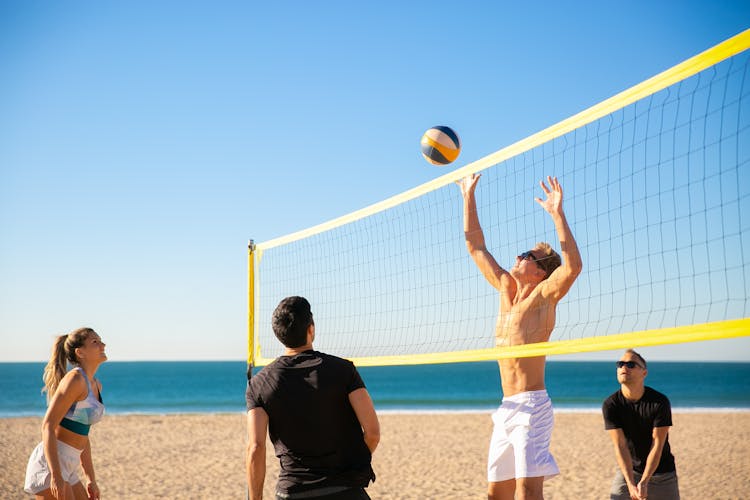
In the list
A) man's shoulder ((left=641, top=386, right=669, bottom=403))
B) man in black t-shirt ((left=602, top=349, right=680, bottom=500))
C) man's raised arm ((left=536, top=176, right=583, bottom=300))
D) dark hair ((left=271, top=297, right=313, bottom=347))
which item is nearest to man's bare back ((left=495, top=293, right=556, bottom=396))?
man's raised arm ((left=536, top=176, right=583, bottom=300))

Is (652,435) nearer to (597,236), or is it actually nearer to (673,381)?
(597,236)

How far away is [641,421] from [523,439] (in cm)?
101

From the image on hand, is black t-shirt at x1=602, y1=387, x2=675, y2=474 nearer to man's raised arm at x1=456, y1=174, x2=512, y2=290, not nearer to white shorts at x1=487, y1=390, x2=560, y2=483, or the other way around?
white shorts at x1=487, y1=390, x2=560, y2=483

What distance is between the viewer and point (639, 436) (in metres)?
4.70

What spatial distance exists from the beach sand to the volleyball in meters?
4.39

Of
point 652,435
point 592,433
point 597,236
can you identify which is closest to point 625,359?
point 652,435

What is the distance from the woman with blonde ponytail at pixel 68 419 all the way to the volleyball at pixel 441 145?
290cm

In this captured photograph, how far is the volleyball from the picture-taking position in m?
5.98

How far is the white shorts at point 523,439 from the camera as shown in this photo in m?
4.11

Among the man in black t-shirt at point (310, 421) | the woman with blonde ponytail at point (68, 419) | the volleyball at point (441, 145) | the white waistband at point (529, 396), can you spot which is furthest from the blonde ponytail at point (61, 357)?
the volleyball at point (441, 145)

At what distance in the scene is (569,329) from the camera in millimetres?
4398

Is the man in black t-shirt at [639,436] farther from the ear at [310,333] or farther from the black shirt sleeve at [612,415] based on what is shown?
the ear at [310,333]

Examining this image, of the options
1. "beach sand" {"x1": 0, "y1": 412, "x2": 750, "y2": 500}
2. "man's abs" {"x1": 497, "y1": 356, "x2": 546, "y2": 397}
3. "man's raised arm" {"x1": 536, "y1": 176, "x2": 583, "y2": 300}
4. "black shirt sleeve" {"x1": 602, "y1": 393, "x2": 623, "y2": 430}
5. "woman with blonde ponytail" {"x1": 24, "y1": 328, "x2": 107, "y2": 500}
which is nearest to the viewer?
"man's raised arm" {"x1": 536, "y1": 176, "x2": 583, "y2": 300}

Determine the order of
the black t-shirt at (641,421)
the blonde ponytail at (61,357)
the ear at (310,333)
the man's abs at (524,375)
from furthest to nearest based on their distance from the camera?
the black t-shirt at (641,421) < the blonde ponytail at (61,357) < the man's abs at (524,375) < the ear at (310,333)
